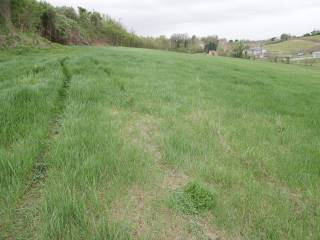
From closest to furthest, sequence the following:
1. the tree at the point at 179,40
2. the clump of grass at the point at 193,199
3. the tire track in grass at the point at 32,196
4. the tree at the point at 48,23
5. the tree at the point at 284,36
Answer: the tire track in grass at the point at 32,196 → the clump of grass at the point at 193,199 → the tree at the point at 48,23 → the tree at the point at 179,40 → the tree at the point at 284,36

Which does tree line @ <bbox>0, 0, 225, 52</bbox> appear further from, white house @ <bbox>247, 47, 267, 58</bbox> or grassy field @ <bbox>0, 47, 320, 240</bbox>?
grassy field @ <bbox>0, 47, 320, 240</bbox>

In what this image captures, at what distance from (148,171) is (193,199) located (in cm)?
60

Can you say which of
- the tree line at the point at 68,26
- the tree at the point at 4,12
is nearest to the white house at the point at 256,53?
the tree line at the point at 68,26

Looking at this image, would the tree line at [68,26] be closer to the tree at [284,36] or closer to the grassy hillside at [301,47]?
the grassy hillside at [301,47]

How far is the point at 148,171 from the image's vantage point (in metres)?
2.55

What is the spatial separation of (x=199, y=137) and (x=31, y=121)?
247 cm

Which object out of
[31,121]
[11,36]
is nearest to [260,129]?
[31,121]

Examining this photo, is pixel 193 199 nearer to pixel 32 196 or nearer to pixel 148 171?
pixel 148 171

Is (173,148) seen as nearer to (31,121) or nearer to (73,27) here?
(31,121)

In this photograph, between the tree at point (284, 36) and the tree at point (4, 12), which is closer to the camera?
the tree at point (4, 12)

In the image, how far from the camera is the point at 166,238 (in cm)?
179

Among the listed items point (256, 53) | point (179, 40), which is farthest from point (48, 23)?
point (256, 53)

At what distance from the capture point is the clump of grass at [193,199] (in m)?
2.07

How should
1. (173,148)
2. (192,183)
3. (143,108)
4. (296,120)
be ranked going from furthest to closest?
(296,120), (143,108), (173,148), (192,183)
